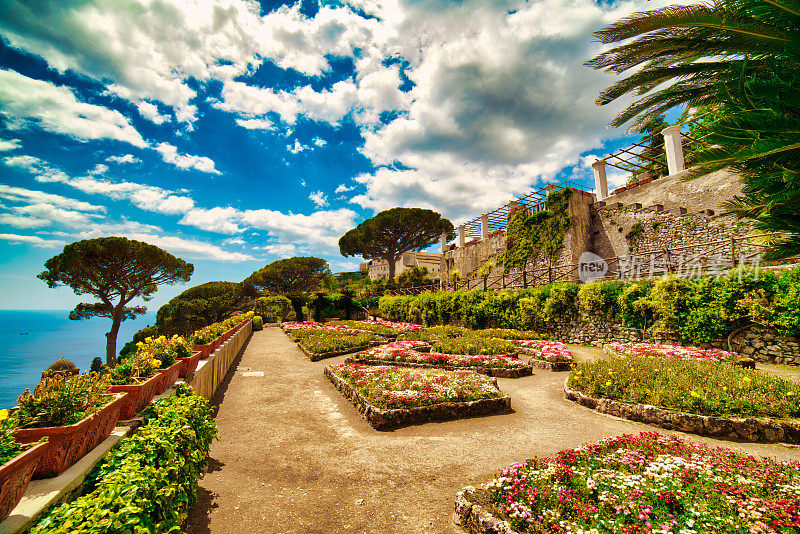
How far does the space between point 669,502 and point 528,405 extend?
464 cm

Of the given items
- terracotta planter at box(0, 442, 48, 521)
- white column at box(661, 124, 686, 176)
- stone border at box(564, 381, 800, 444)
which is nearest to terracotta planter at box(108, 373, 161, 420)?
terracotta planter at box(0, 442, 48, 521)

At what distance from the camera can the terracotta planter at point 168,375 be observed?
16.5 ft

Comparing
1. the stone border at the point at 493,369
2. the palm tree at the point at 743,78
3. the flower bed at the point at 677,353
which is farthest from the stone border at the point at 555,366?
the palm tree at the point at 743,78

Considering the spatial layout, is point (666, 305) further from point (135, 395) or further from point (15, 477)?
point (15, 477)

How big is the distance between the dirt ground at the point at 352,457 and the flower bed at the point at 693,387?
0.64m

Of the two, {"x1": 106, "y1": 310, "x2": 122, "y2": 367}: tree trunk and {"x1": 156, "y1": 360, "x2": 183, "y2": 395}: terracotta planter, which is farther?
{"x1": 106, "y1": 310, "x2": 122, "y2": 367}: tree trunk

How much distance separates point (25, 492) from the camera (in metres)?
2.37

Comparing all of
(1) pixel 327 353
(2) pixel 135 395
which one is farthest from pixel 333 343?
(2) pixel 135 395

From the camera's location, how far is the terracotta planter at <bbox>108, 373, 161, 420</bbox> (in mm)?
3889

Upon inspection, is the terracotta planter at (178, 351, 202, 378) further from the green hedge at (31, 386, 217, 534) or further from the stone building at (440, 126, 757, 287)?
the stone building at (440, 126, 757, 287)

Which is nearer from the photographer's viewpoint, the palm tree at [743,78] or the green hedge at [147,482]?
the green hedge at [147,482]

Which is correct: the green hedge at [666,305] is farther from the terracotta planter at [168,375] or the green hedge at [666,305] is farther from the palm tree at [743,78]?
the terracotta planter at [168,375]

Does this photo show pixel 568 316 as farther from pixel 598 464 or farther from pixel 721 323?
pixel 598 464

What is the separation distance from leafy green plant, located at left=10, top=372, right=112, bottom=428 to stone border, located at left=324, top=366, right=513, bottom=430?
15.0 ft
